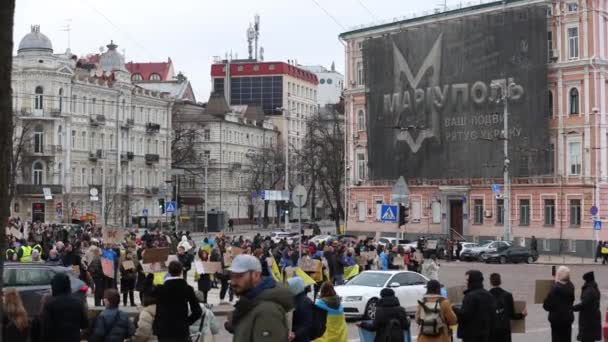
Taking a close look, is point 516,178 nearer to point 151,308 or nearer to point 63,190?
point 63,190

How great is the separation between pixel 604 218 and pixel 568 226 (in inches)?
88.8

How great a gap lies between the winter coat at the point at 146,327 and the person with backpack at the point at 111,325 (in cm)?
71

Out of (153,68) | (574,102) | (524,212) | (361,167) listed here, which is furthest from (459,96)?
(153,68)

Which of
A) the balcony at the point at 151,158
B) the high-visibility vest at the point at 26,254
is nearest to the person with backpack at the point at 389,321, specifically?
the high-visibility vest at the point at 26,254

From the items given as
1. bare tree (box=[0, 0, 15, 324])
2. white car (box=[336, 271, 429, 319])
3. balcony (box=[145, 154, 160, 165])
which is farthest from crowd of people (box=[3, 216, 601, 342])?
balcony (box=[145, 154, 160, 165])

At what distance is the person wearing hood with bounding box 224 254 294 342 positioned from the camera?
297 inches

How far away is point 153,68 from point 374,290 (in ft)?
403

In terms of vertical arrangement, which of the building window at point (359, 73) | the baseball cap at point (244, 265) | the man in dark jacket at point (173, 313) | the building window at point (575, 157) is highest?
the building window at point (359, 73)

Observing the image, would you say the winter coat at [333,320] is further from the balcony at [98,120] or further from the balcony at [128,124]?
the balcony at [128,124]

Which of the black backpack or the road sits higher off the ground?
the black backpack

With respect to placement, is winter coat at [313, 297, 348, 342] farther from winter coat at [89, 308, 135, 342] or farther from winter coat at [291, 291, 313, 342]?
winter coat at [89, 308, 135, 342]

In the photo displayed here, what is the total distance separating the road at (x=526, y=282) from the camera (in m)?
21.6

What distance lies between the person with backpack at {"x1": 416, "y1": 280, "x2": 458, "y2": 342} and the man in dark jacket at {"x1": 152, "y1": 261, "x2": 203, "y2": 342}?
3.43m

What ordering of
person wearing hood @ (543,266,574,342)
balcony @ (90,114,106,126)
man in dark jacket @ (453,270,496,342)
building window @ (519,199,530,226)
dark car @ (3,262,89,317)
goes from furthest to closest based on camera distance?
balcony @ (90,114,106,126) → building window @ (519,199,530,226) → dark car @ (3,262,89,317) → person wearing hood @ (543,266,574,342) → man in dark jacket @ (453,270,496,342)
